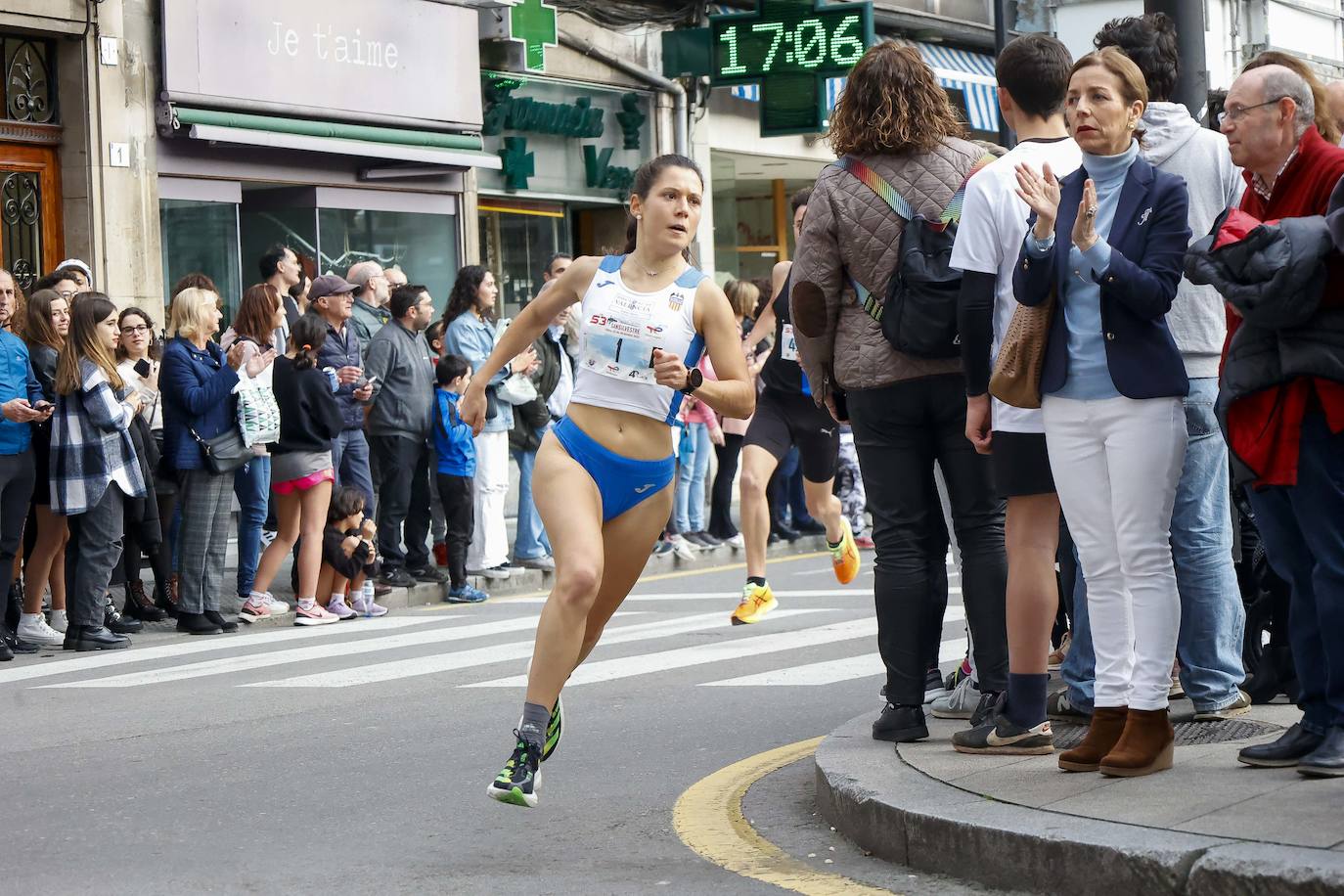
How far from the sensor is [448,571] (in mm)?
14680

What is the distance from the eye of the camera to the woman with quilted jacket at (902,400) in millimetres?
6633

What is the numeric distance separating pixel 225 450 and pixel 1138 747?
800 centimetres

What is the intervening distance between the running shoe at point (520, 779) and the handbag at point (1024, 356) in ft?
5.65

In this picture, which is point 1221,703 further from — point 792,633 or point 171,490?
point 171,490

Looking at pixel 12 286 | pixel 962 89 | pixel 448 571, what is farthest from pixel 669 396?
pixel 962 89

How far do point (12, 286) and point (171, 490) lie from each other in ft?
5.72

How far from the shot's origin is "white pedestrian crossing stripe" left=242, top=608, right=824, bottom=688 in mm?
9977

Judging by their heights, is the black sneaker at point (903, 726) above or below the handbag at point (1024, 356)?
below

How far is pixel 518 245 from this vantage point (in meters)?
21.7

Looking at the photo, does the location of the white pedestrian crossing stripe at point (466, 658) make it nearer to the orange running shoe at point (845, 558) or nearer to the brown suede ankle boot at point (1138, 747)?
the orange running shoe at point (845, 558)

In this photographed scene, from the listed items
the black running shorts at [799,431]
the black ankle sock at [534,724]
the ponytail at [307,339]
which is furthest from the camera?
the ponytail at [307,339]

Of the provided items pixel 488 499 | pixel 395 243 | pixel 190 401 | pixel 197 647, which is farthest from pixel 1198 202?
pixel 395 243

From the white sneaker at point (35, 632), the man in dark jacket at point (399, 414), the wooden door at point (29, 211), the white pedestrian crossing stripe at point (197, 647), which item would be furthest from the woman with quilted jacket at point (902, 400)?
the wooden door at point (29, 211)

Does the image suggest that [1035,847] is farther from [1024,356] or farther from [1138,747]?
[1024,356]
